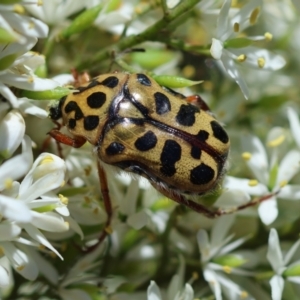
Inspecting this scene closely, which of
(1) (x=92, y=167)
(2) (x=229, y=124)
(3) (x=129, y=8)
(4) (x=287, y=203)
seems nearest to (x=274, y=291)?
(4) (x=287, y=203)

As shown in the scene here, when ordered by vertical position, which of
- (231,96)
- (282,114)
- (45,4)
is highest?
(45,4)

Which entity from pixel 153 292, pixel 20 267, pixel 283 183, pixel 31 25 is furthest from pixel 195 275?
pixel 31 25

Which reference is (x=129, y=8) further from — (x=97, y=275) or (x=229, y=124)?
(x=97, y=275)

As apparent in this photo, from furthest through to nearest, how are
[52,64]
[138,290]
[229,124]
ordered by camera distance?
[229,124]
[52,64]
[138,290]

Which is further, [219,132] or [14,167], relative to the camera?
[219,132]

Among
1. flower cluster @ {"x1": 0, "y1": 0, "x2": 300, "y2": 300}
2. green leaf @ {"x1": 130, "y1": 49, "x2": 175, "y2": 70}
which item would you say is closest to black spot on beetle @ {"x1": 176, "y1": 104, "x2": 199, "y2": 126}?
flower cluster @ {"x1": 0, "y1": 0, "x2": 300, "y2": 300}

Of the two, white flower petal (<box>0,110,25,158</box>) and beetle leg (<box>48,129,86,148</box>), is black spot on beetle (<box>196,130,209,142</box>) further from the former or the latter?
white flower petal (<box>0,110,25,158</box>)

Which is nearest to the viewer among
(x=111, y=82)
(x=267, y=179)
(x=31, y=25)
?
(x=31, y=25)

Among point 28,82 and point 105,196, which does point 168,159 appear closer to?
point 105,196

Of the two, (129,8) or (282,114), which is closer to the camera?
(129,8)
